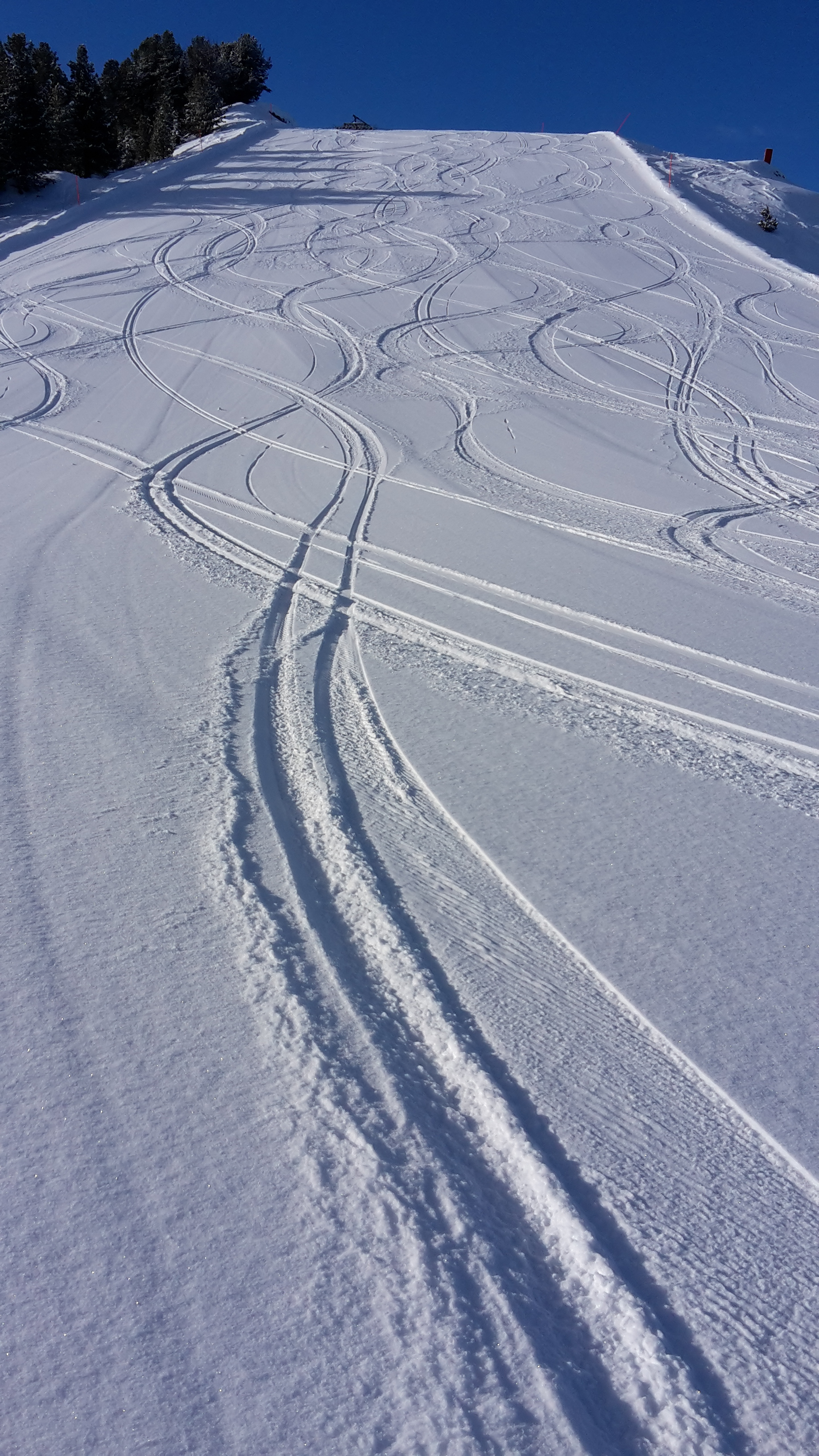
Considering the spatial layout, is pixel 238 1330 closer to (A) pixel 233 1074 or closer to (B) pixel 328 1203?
(B) pixel 328 1203

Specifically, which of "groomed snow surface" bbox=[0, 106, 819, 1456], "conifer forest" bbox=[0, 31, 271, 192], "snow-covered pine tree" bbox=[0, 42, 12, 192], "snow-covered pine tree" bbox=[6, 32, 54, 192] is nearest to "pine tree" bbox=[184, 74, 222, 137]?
"conifer forest" bbox=[0, 31, 271, 192]

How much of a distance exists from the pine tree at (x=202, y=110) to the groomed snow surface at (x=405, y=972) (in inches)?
1413

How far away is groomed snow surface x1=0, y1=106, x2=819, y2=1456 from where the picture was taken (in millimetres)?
1599

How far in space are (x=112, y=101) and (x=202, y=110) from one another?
4.24m

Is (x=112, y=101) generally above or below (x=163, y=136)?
above

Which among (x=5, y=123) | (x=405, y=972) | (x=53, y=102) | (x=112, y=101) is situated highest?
(x=112, y=101)

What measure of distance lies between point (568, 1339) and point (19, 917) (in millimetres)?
1867

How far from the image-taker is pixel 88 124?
111 ft

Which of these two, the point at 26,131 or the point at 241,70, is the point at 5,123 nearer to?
the point at 26,131

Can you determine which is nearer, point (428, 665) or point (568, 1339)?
point (568, 1339)

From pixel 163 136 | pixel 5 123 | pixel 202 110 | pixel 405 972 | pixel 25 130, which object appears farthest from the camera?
pixel 202 110

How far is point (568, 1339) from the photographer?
5.48 ft

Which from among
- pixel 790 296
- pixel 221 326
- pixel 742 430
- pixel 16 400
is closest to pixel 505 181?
pixel 790 296

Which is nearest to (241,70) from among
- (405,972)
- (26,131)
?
(26,131)
